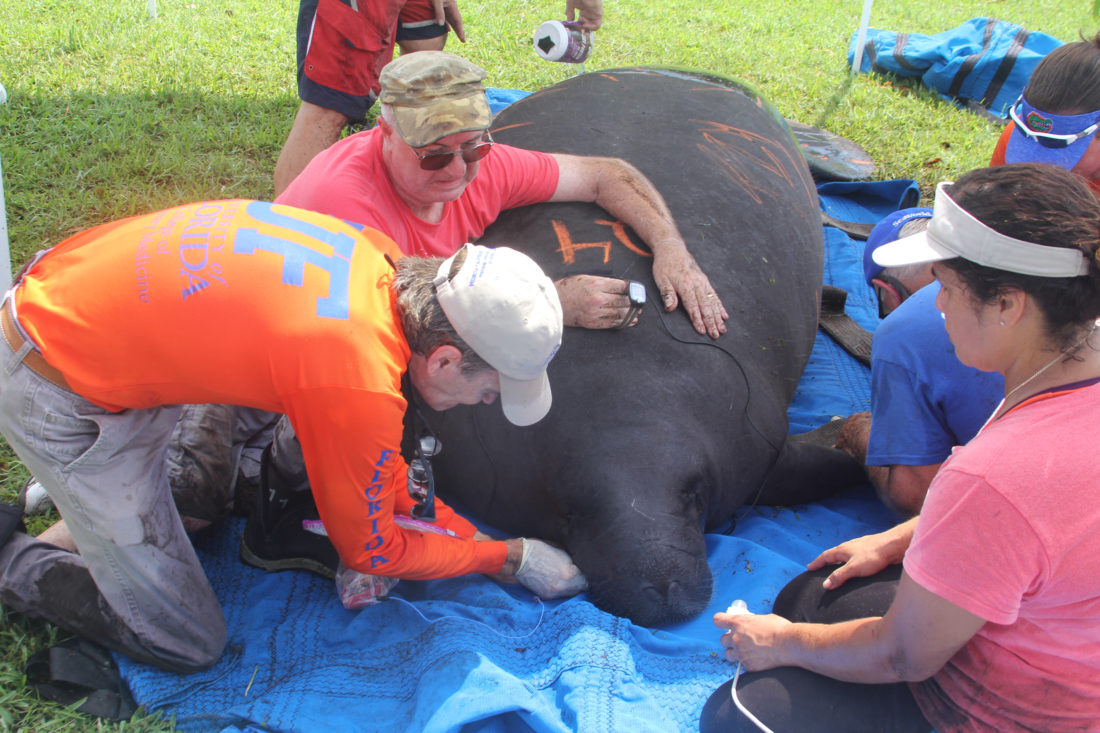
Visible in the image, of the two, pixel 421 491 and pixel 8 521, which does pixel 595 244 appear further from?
pixel 8 521

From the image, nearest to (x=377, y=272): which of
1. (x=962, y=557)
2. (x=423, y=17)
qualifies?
(x=962, y=557)

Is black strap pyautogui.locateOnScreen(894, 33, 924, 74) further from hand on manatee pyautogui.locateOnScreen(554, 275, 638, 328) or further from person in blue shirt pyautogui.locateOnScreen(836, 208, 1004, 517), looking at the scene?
hand on manatee pyautogui.locateOnScreen(554, 275, 638, 328)

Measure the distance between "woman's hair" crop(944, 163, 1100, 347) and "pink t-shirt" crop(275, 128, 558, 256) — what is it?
166 cm

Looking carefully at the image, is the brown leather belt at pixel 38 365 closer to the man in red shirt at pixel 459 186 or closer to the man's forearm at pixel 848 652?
the man in red shirt at pixel 459 186

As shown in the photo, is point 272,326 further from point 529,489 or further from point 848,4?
point 848,4

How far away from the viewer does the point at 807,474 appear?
292 centimetres

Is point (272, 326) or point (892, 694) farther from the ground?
point (272, 326)

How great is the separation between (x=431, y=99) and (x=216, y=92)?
3.60 metres

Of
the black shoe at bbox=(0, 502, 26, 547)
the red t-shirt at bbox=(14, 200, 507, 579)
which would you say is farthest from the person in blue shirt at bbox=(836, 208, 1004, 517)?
the black shoe at bbox=(0, 502, 26, 547)

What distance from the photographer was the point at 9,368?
1978mm

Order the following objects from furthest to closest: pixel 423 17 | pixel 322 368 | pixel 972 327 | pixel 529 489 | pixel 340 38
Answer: pixel 423 17 → pixel 340 38 → pixel 529 489 → pixel 322 368 → pixel 972 327

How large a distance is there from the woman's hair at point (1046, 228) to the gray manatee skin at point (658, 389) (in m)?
1.09

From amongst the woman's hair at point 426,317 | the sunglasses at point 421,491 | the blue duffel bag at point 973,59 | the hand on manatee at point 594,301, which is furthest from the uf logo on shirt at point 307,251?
the blue duffel bag at point 973,59

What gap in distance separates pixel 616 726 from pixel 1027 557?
3.29 ft
